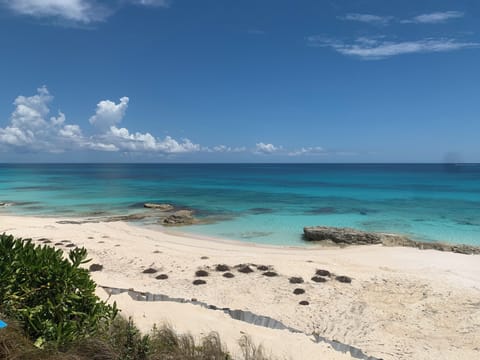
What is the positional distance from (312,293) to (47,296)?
9319 millimetres

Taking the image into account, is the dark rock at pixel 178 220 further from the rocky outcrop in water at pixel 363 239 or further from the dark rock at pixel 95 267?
the dark rock at pixel 95 267

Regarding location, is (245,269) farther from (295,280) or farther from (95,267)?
(95,267)

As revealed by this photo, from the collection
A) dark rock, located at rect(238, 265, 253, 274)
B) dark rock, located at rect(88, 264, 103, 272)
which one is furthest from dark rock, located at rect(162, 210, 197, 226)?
dark rock, located at rect(238, 265, 253, 274)

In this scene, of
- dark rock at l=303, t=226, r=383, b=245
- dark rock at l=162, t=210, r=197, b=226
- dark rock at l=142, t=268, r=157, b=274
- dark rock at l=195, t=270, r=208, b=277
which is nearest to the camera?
dark rock at l=195, t=270, r=208, b=277

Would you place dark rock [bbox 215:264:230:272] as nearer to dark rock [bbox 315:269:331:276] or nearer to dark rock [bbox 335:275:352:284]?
dark rock [bbox 315:269:331:276]

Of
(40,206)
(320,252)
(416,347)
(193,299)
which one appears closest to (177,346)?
(193,299)

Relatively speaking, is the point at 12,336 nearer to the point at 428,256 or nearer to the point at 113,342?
the point at 113,342

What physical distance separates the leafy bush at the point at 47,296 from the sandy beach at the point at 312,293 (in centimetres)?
333

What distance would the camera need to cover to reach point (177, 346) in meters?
6.71

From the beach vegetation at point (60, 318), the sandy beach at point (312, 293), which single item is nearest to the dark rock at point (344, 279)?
the sandy beach at point (312, 293)

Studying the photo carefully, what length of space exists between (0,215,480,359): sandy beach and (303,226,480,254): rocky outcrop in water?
1.16 m

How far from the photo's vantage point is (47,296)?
19.9ft

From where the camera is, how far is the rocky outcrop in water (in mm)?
20484

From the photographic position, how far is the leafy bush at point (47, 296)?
572 centimetres
